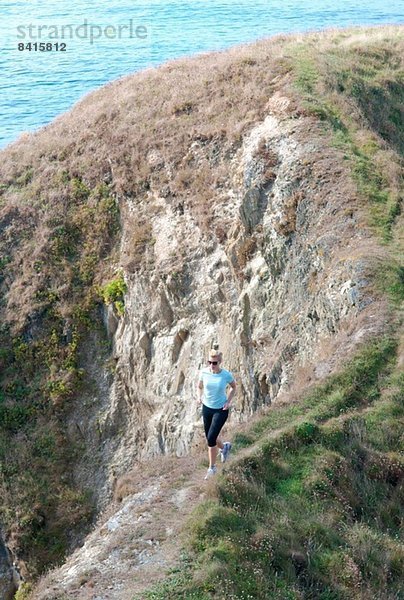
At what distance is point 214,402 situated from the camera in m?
14.7

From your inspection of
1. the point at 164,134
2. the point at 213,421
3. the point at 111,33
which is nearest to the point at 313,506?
the point at 213,421

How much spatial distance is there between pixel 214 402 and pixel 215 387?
0.33 m

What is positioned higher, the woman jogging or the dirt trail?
the woman jogging

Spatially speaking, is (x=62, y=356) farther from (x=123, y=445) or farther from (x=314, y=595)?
(x=314, y=595)

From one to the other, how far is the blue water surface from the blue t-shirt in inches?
1549

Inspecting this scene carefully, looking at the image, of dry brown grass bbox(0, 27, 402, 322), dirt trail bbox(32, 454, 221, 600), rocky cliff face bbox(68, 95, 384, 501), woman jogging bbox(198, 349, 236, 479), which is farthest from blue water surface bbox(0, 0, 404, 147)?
dirt trail bbox(32, 454, 221, 600)

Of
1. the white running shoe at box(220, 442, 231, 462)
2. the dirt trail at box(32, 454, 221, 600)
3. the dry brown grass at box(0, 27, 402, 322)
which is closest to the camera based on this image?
the dirt trail at box(32, 454, 221, 600)

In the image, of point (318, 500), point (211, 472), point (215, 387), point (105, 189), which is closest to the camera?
point (318, 500)

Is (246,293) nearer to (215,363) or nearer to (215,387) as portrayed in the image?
(215,363)

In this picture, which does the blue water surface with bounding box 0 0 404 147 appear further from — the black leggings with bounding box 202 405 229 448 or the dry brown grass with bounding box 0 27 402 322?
the black leggings with bounding box 202 405 229 448

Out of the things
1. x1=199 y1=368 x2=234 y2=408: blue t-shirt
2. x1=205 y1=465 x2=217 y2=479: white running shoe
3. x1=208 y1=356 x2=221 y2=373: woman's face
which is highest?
x1=208 y1=356 x2=221 y2=373: woman's face

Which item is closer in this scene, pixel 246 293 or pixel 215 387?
pixel 215 387

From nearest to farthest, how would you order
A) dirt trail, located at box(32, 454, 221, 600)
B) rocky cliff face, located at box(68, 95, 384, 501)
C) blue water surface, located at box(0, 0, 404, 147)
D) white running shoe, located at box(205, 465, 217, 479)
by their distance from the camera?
dirt trail, located at box(32, 454, 221, 600) < white running shoe, located at box(205, 465, 217, 479) < rocky cliff face, located at box(68, 95, 384, 501) < blue water surface, located at box(0, 0, 404, 147)

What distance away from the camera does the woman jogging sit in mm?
14531
